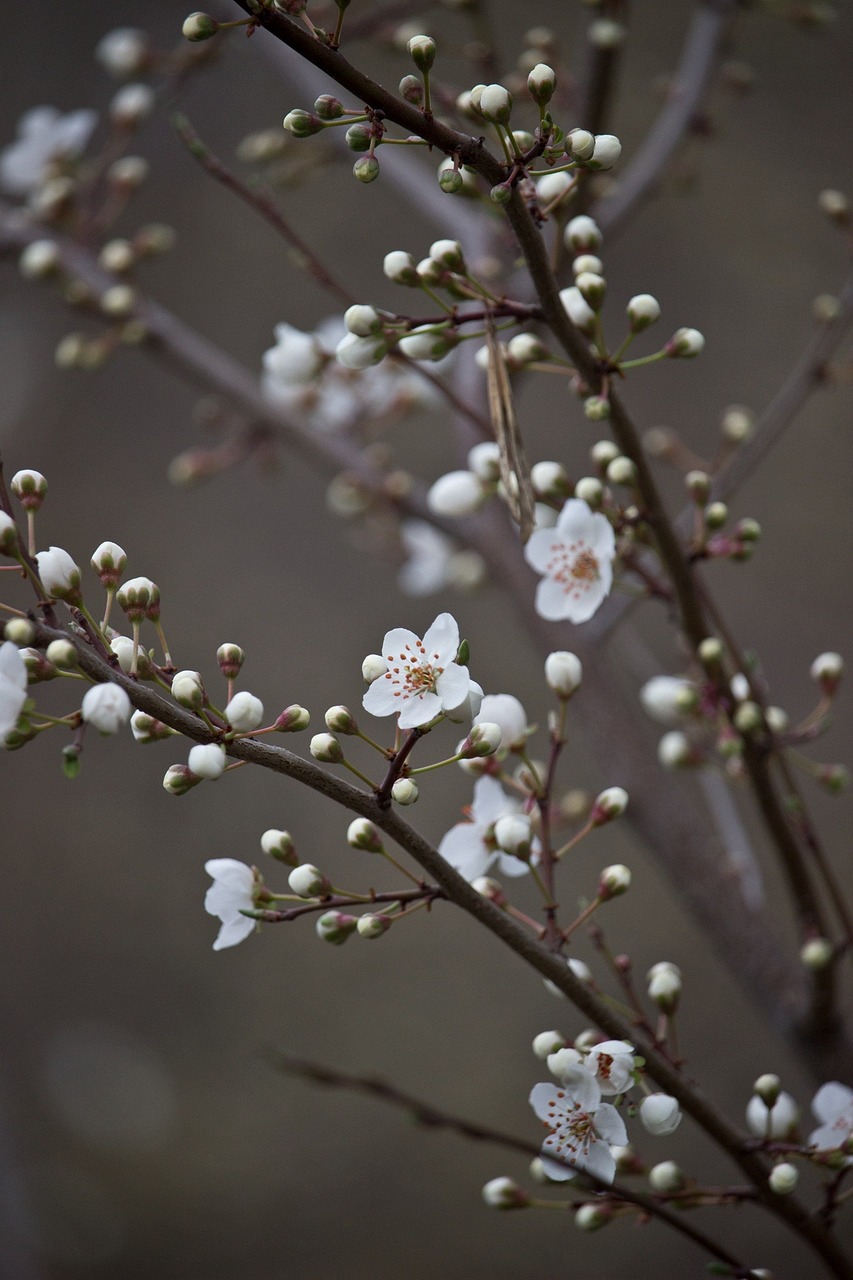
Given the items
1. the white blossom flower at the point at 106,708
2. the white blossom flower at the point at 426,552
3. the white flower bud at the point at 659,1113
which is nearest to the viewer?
the white blossom flower at the point at 106,708

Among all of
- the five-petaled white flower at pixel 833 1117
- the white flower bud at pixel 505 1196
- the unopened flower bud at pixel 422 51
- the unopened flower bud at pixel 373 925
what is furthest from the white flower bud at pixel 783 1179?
the unopened flower bud at pixel 422 51

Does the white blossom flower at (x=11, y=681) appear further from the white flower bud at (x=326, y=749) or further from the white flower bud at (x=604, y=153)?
the white flower bud at (x=604, y=153)

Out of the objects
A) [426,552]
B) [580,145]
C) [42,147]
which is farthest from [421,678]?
[42,147]

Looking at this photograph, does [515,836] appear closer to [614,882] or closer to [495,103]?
[614,882]

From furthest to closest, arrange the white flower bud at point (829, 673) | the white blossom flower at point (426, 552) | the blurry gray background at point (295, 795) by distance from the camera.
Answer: the blurry gray background at point (295, 795) < the white blossom flower at point (426, 552) < the white flower bud at point (829, 673)

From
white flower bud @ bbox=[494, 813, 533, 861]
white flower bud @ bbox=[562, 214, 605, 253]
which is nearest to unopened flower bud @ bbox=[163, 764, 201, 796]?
white flower bud @ bbox=[494, 813, 533, 861]

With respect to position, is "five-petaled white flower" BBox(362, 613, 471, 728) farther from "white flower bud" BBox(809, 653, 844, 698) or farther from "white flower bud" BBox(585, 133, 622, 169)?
"white flower bud" BBox(809, 653, 844, 698)

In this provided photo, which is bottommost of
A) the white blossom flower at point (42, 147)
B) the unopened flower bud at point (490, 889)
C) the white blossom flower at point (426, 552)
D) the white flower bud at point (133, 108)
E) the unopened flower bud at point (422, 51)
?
the unopened flower bud at point (490, 889)
